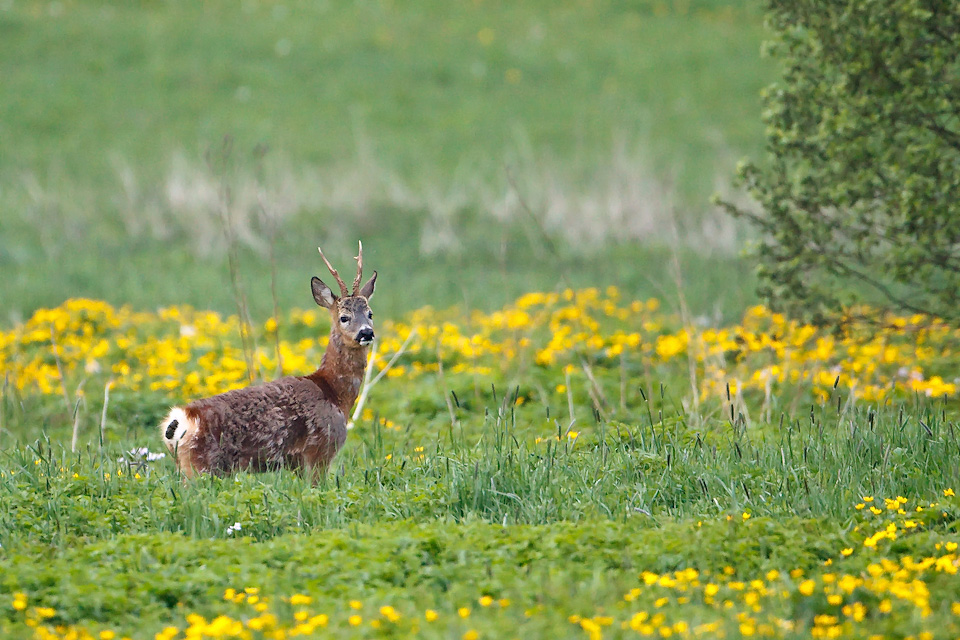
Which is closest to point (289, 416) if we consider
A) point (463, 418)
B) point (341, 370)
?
point (341, 370)

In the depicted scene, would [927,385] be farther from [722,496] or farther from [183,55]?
[183,55]

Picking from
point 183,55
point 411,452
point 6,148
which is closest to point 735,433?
point 411,452

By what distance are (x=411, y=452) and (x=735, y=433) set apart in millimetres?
1917

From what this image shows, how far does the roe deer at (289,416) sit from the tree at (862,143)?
145 inches

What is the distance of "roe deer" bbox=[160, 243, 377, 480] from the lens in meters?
5.88

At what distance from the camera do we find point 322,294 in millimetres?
6340

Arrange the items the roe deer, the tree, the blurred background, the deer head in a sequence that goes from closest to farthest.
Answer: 1. the roe deer
2. the deer head
3. the tree
4. the blurred background

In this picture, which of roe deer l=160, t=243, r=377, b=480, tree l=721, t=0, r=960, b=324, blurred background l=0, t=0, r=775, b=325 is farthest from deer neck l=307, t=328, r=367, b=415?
tree l=721, t=0, r=960, b=324

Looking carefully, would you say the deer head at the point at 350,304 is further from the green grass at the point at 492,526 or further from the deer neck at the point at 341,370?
the green grass at the point at 492,526

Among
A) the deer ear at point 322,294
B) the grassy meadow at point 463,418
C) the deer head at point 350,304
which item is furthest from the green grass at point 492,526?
the deer ear at point 322,294

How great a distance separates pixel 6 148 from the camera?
89.8 ft

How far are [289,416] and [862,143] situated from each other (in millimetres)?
4669

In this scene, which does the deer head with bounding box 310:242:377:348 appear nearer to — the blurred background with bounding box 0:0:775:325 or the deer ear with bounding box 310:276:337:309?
the deer ear with bounding box 310:276:337:309

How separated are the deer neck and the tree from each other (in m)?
3.64
